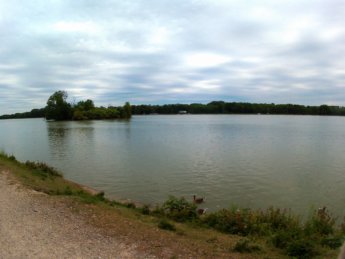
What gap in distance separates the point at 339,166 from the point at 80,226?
2176 cm

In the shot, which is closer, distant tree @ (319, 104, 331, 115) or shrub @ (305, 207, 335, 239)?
shrub @ (305, 207, 335, 239)

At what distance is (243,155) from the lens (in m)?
28.4

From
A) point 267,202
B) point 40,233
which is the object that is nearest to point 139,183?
point 267,202

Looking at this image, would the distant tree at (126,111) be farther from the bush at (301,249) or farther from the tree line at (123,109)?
the bush at (301,249)

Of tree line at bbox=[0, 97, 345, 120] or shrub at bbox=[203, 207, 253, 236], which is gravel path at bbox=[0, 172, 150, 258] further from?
tree line at bbox=[0, 97, 345, 120]

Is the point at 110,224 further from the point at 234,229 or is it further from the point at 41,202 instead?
the point at 234,229

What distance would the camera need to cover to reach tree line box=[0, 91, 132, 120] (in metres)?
123

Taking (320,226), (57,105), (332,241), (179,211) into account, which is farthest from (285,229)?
(57,105)

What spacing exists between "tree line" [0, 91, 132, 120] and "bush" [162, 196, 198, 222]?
121030 mm

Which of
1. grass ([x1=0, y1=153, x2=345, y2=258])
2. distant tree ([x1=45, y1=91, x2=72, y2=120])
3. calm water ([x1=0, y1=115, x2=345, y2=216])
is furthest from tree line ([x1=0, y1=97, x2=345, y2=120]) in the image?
grass ([x1=0, y1=153, x2=345, y2=258])

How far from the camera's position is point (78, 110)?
5118 inches

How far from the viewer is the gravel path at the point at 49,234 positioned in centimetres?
598

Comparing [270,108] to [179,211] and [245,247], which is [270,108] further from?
[245,247]

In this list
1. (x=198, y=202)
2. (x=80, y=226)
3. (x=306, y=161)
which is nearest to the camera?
(x=80, y=226)
